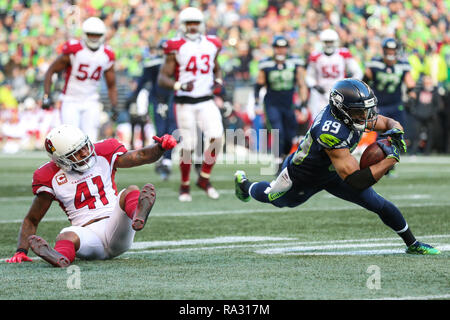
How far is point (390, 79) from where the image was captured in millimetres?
13547

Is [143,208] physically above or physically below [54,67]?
above

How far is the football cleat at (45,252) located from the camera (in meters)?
5.31

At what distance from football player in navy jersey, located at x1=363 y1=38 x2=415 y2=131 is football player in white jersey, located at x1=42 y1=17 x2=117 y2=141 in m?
4.28

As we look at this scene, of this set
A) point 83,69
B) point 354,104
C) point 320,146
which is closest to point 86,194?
point 320,146

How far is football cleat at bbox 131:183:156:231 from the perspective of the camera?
5273mm

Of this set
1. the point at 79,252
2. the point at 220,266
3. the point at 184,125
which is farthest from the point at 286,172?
the point at 184,125

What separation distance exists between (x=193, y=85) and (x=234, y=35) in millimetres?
11815

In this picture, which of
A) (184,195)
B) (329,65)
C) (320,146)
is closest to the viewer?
(320,146)

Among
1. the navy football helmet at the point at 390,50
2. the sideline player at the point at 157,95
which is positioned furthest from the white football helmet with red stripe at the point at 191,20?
the navy football helmet at the point at 390,50

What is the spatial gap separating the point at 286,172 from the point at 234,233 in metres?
1.16

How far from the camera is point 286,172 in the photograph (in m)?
6.31

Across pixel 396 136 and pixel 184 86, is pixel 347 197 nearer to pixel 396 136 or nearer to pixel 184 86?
pixel 396 136

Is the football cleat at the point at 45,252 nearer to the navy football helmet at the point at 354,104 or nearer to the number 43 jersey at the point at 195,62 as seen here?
the navy football helmet at the point at 354,104
